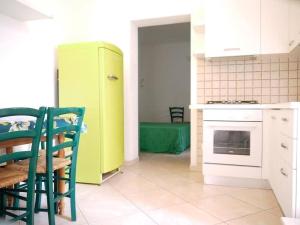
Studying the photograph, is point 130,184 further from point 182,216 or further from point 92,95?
point 92,95

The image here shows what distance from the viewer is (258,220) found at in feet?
6.06

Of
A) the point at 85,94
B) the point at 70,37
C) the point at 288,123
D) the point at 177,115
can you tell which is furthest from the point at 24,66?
the point at 177,115

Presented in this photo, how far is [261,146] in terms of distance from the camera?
2.48 meters

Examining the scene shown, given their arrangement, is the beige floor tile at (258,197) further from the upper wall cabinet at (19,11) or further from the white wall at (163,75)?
the white wall at (163,75)

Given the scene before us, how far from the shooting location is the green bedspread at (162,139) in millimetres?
4309

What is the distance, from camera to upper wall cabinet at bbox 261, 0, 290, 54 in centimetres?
261

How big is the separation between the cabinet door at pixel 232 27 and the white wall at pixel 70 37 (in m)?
0.58

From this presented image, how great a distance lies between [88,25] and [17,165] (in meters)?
2.51

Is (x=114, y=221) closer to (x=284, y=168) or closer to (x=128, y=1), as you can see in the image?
(x=284, y=168)

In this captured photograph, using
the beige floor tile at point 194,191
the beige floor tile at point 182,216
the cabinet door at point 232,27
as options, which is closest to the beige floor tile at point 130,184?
the beige floor tile at point 194,191

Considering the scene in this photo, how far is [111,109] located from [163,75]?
4.59 metres

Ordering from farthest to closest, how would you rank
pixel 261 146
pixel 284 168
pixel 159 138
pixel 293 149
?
pixel 159 138 < pixel 261 146 < pixel 284 168 < pixel 293 149

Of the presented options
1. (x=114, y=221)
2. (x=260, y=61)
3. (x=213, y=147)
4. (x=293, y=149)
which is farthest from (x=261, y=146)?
(x=114, y=221)

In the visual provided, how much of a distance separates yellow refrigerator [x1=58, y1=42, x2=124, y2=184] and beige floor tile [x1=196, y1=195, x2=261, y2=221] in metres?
1.12
